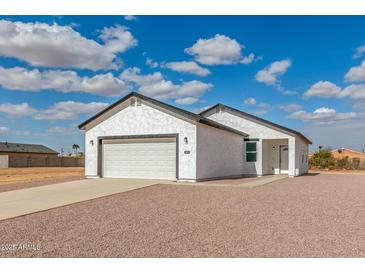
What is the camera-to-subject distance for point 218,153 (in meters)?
19.5

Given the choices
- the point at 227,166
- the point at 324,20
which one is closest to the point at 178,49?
the point at 227,166

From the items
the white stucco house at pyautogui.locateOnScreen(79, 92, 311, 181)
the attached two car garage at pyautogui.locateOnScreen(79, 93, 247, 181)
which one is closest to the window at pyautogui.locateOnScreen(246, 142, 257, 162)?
the white stucco house at pyautogui.locateOnScreen(79, 92, 311, 181)

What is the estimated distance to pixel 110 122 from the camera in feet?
62.1

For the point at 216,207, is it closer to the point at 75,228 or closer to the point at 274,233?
the point at 274,233

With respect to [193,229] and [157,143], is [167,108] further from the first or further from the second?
[193,229]

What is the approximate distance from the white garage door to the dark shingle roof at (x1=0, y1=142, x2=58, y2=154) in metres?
46.1

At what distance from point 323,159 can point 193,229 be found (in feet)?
122

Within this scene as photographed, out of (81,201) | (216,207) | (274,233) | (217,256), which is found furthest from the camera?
(81,201)

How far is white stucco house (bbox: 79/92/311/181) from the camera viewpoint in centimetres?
1689

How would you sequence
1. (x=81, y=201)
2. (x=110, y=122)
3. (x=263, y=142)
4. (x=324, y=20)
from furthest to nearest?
(x=263, y=142) → (x=110, y=122) → (x=324, y=20) → (x=81, y=201)

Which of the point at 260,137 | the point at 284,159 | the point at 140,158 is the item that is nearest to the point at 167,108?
the point at 140,158

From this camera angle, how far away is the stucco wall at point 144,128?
16.7 m

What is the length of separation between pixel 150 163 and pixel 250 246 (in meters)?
12.5

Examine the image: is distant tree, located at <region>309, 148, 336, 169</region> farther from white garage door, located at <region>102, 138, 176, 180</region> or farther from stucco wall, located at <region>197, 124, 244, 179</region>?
white garage door, located at <region>102, 138, 176, 180</region>
